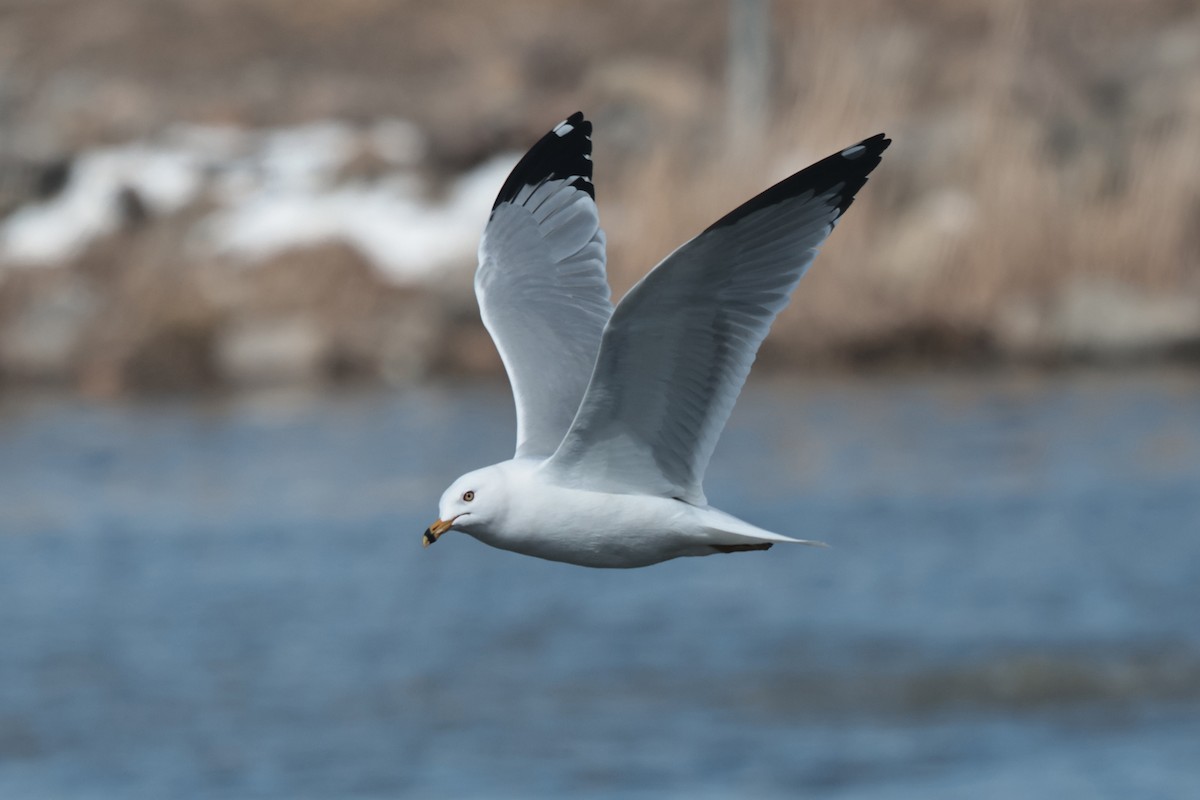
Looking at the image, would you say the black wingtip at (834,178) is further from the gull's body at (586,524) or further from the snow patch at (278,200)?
the snow patch at (278,200)

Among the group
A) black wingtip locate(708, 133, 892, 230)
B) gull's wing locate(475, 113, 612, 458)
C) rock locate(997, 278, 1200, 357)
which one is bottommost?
black wingtip locate(708, 133, 892, 230)

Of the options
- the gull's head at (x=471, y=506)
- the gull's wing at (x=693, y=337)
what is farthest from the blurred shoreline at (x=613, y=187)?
the gull's head at (x=471, y=506)

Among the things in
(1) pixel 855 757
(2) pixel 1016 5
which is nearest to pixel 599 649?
(1) pixel 855 757

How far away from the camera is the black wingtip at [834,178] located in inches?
190

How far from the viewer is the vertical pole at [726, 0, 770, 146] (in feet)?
72.6

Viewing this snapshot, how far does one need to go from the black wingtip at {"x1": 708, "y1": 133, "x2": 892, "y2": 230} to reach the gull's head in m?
0.82

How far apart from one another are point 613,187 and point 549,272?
50.4 feet

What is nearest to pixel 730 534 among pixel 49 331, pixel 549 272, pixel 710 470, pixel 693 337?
pixel 693 337

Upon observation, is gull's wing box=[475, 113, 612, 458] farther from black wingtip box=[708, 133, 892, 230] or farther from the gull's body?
black wingtip box=[708, 133, 892, 230]

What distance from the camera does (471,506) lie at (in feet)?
16.5

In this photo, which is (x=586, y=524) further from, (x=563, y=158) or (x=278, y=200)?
(x=278, y=200)

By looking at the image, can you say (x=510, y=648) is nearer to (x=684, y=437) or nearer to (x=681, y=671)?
(x=681, y=671)

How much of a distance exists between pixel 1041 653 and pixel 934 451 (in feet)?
15.5

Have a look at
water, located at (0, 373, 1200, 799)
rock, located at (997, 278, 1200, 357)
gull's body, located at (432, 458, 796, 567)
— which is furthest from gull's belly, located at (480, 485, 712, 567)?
rock, located at (997, 278, 1200, 357)
